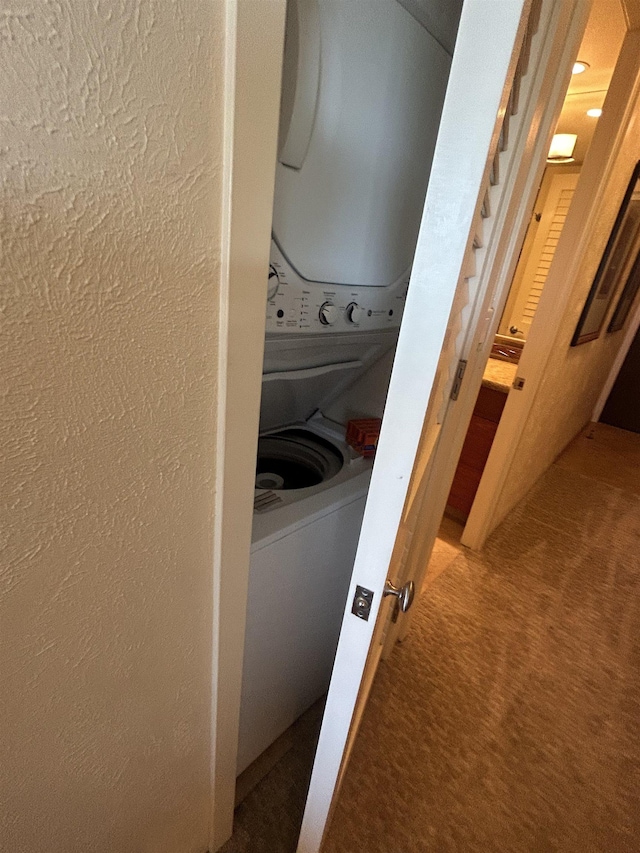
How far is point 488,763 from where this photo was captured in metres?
1.33

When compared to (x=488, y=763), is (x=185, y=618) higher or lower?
higher

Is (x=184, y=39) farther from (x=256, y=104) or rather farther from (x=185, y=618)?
(x=185, y=618)

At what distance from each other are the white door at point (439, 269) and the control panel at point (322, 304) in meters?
0.31

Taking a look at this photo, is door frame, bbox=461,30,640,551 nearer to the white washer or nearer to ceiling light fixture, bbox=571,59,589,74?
ceiling light fixture, bbox=571,59,589,74

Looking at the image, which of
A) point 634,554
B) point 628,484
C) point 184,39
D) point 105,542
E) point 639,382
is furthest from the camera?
point 639,382

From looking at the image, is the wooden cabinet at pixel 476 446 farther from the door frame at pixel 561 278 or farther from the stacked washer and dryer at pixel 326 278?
the stacked washer and dryer at pixel 326 278

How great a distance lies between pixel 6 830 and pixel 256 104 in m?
1.01

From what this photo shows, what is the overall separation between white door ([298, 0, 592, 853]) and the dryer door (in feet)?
0.77

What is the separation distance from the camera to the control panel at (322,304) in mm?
809

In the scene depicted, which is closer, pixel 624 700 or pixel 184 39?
pixel 184 39

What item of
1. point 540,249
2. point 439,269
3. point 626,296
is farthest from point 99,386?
point 626,296

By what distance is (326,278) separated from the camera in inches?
35.2

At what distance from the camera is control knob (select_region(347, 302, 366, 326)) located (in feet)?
3.20

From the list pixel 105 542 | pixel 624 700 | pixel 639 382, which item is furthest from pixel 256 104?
pixel 639 382
